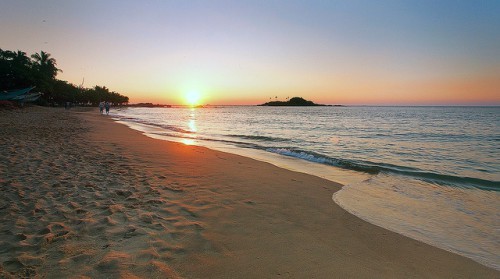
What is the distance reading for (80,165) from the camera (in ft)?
25.1

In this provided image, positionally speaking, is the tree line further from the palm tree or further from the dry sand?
the dry sand

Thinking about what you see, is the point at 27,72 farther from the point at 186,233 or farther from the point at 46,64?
the point at 186,233

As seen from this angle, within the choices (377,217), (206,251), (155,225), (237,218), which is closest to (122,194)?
(155,225)

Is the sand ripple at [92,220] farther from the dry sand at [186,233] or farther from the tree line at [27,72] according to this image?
the tree line at [27,72]

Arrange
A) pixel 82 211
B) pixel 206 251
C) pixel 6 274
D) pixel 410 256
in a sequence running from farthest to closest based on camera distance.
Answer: pixel 82 211
pixel 410 256
pixel 206 251
pixel 6 274

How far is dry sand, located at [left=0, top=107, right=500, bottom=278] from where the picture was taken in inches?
125

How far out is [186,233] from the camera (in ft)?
13.2

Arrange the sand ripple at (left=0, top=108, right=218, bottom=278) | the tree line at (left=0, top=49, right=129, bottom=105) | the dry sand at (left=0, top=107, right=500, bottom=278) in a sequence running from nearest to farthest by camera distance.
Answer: the sand ripple at (left=0, top=108, right=218, bottom=278), the dry sand at (left=0, top=107, right=500, bottom=278), the tree line at (left=0, top=49, right=129, bottom=105)

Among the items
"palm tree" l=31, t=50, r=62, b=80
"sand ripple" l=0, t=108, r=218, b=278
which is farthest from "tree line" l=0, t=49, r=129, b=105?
"sand ripple" l=0, t=108, r=218, b=278

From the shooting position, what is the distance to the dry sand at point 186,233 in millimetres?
3166

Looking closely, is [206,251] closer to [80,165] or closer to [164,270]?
[164,270]

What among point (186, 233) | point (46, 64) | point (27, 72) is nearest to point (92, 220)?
point (186, 233)

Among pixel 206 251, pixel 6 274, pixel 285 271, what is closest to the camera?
pixel 6 274

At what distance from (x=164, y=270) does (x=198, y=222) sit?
1.41m
